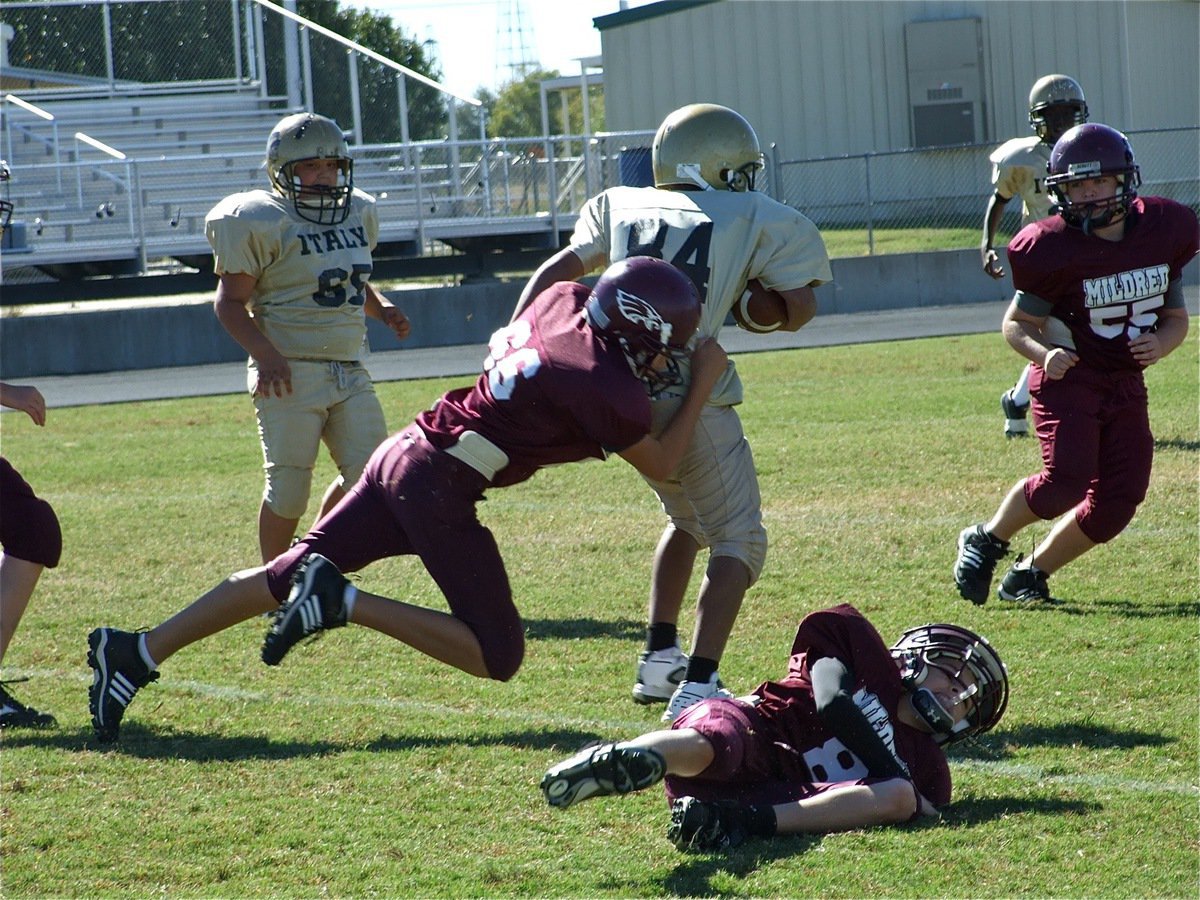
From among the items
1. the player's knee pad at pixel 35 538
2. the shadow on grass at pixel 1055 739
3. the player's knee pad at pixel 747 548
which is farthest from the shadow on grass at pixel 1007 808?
the player's knee pad at pixel 35 538

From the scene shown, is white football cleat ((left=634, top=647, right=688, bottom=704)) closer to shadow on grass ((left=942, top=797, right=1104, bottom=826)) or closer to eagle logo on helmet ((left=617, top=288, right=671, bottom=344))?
shadow on grass ((left=942, top=797, right=1104, bottom=826))

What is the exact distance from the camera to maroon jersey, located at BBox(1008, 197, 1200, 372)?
18.4ft

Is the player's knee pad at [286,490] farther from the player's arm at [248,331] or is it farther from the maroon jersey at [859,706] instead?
the maroon jersey at [859,706]

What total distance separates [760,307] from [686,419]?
2.32 ft

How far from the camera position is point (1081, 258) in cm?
559

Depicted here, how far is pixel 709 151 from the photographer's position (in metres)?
4.80

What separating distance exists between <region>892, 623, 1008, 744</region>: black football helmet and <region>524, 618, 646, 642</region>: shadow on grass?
1.89 meters

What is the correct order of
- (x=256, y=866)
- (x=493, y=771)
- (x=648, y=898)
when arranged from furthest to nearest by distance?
1. (x=493, y=771)
2. (x=256, y=866)
3. (x=648, y=898)

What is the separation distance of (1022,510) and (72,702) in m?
3.60

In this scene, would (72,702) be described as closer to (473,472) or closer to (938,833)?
(473,472)

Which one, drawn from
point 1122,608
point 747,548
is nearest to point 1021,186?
point 1122,608

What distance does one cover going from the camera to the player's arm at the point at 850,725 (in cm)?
374

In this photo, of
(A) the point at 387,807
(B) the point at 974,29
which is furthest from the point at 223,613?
(B) the point at 974,29

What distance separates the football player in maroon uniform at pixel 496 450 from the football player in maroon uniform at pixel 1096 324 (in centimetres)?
195
